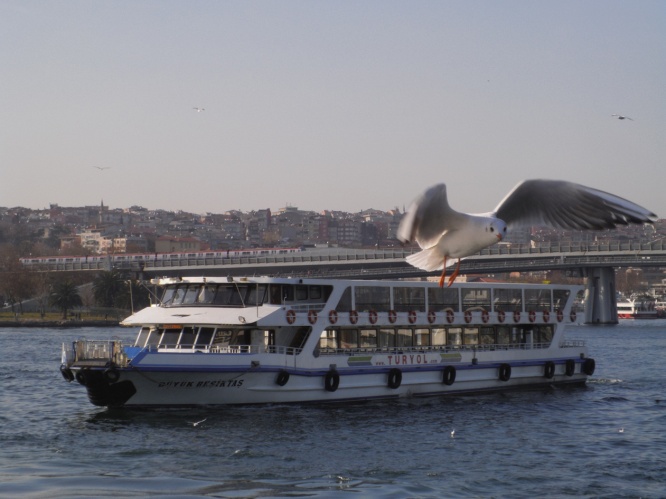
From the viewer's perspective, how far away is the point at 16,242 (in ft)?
625

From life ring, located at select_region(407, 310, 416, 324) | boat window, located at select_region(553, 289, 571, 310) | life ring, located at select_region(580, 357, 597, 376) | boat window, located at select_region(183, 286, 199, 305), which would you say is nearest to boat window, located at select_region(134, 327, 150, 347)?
boat window, located at select_region(183, 286, 199, 305)

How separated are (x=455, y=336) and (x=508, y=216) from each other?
61.4 feet

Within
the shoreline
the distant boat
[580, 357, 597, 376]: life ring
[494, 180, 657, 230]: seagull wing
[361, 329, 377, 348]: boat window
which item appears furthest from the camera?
the distant boat

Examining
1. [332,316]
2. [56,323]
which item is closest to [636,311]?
[56,323]

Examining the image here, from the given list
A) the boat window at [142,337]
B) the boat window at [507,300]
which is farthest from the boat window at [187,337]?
the boat window at [507,300]

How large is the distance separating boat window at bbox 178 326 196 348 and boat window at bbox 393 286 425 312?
18.4 feet

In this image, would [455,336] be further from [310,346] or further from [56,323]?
[56,323]

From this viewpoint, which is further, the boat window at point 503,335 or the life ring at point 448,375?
the boat window at point 503,335

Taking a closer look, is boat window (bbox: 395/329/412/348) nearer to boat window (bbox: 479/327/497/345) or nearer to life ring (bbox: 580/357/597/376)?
boat window (bbox: 479/327/497/345)

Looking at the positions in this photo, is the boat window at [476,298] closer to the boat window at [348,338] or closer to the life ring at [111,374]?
the boat window at [348,338]

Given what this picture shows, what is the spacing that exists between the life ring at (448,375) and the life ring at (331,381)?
12.1 feet

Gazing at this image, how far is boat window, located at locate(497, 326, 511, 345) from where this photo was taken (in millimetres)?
30469

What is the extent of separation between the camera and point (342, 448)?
63.2 ft

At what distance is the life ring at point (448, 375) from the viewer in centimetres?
2781
